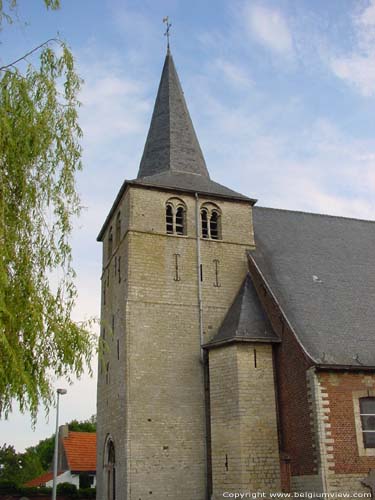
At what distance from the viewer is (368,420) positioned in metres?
15.8

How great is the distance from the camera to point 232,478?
15984mm

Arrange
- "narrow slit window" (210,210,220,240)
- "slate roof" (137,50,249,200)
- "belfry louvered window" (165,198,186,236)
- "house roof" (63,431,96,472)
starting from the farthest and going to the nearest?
"house roof" (63,431,96,472) < "slate roof" (137,50,249,200) < "narrow slit window" (210,210,220,240) < "belfry louvered window" (165,198,186,236)

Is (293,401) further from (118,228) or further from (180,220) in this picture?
(118,228)

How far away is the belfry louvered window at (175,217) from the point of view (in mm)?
20375

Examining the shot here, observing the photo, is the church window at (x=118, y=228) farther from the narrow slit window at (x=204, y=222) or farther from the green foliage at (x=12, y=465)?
the green foliage at (x=12, y=465)

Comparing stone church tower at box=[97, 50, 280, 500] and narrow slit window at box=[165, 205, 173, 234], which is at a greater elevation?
narrow slit window at box=[165, 205, 173, 234]

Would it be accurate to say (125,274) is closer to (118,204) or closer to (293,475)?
(118,204)

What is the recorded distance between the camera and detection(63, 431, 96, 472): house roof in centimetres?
3538

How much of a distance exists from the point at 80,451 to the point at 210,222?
22.8 m

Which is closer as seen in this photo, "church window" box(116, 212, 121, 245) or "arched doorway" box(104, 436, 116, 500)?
"arched doorway" box(104, 436, 116, 500)

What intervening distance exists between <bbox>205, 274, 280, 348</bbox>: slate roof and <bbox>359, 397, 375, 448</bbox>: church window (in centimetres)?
313

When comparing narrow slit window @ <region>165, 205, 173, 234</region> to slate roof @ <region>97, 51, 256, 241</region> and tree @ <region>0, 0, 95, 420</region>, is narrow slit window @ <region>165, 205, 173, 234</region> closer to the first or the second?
slate roof @ <region>97, 51, 256, 241</region>

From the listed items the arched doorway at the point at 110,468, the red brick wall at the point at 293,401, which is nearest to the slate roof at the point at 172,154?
the red brick wall at the point at 293,401

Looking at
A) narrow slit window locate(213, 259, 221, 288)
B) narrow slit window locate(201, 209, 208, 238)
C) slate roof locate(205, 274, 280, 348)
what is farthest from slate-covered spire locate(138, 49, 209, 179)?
slate roof locate(205, 274, 280, 348)
